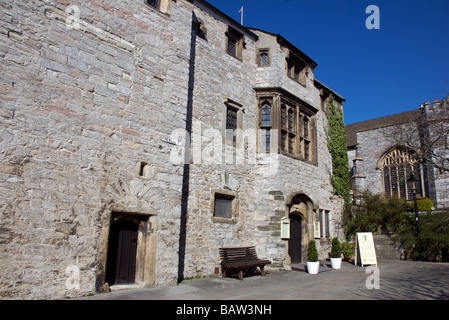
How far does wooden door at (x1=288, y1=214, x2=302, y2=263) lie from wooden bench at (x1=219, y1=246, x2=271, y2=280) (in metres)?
2.30

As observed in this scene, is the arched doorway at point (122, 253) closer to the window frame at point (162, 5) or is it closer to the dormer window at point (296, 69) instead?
the window frame at point (162, 5)

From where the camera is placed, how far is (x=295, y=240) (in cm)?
1288

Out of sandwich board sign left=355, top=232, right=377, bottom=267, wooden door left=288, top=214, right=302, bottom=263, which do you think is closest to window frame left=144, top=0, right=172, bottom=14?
wooden door left=288, top=214, right=302, bottom=263

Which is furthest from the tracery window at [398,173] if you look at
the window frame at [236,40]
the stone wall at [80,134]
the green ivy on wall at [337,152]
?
the stone wall at [80,134]

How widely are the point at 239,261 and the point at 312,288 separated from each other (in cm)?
270

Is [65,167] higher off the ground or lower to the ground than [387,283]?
higher

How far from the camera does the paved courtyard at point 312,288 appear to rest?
6.81 meters

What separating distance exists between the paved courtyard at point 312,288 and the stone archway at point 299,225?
7.47 feet

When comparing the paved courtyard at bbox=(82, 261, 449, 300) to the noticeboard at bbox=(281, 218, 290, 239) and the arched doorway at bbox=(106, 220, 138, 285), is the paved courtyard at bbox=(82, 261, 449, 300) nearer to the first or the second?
the arched doorway at bbox=(106, 220, 138, 285)

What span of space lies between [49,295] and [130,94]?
4770 millimetres

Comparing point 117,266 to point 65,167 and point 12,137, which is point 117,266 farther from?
point 12,137

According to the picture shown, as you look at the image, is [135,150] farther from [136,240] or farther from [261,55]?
[261,55]

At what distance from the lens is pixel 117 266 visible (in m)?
7.70
